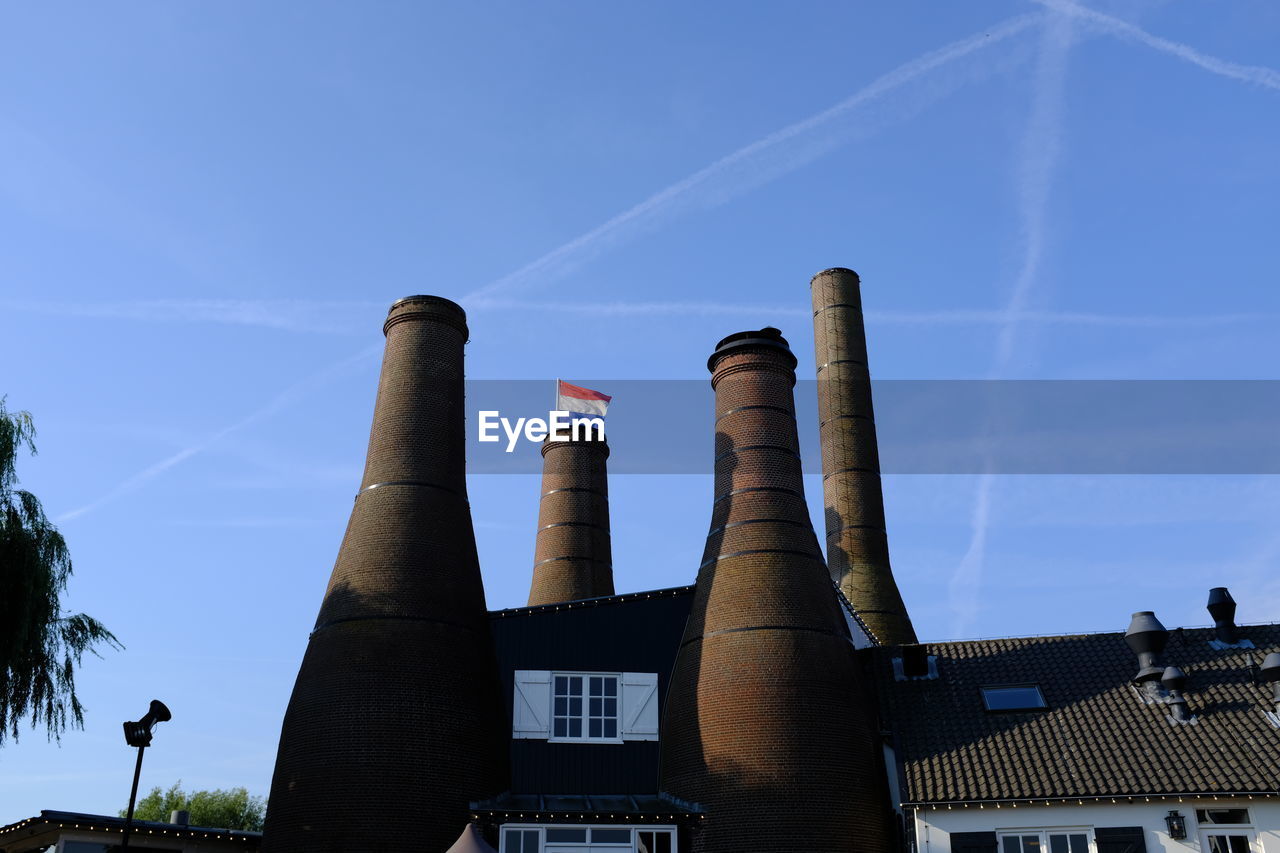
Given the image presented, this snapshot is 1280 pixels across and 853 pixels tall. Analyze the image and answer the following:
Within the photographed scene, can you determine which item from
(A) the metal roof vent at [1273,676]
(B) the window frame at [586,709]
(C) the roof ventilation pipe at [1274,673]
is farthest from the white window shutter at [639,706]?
(C) the roof ventilation pipe at [1274,673]

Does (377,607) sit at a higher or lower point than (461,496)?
lower

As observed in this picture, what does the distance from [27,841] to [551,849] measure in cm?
1028

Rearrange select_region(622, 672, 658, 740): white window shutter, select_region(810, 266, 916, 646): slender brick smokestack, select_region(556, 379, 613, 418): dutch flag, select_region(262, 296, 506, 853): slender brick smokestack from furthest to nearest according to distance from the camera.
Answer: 1. select_region(810, 266, 916, 646): slender brick smokestack
2. select_region(556, 379, 613, 418): dutch flag
3. select_region(622, 672, 658, 740): white window shutter
4. select_region(262, 296, 506, 853): slender brick smokestack

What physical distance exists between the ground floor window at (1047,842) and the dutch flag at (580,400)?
1658 centimetres

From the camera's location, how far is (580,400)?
32.4m

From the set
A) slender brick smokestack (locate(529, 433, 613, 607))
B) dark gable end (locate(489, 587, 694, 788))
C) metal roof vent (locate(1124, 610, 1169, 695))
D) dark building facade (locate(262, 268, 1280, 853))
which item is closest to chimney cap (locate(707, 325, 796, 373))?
dark building facade (locate(262, 268, 1280, 853))

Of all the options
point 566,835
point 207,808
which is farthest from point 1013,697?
point 207,808

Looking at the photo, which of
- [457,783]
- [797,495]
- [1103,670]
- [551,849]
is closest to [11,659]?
[457,783]

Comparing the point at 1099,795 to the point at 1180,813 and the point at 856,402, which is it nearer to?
the point at 1180,813

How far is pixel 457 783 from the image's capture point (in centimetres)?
2095

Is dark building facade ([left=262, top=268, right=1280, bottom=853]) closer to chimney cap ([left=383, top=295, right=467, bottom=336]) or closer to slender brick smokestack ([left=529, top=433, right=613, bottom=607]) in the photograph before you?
chimney cap ([left=383, top=295, right=467, bottom=336])

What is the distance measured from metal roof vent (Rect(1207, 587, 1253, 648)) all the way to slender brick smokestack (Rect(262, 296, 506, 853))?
49.6ft

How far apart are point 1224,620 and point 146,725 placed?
20843 mm

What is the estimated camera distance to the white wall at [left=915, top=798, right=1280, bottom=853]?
63.0ft
